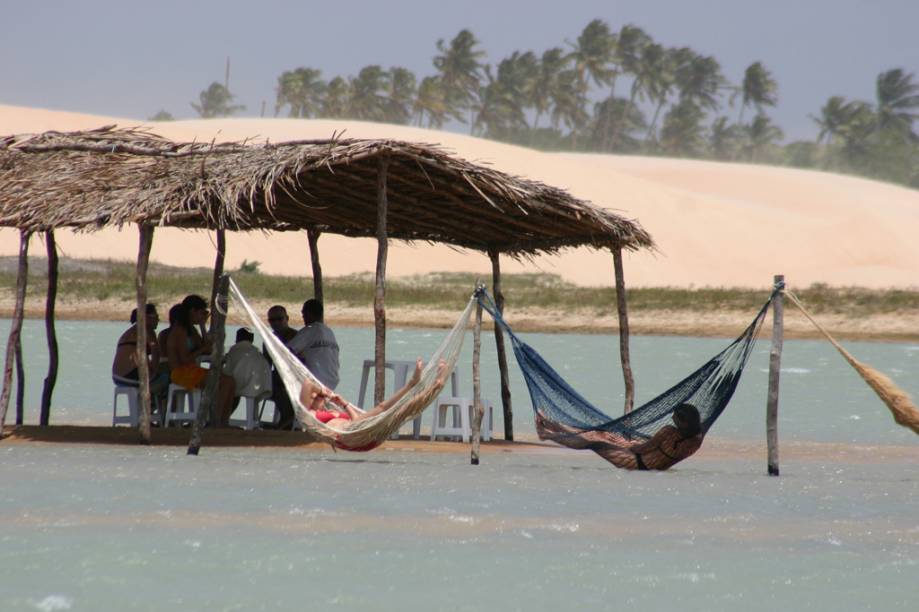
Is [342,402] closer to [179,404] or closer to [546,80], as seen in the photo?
[179,404]

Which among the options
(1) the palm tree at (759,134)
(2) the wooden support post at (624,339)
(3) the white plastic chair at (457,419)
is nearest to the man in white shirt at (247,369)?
(3) the white plastic chair at (457,419)

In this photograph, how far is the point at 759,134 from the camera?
8769cm

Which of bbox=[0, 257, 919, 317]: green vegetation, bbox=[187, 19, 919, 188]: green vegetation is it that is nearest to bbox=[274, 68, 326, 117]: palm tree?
bbox=[187, 19, 919, 188]: green vegetation

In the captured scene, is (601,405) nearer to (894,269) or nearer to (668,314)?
(668,314)

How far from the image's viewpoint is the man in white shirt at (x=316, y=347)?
9797mm

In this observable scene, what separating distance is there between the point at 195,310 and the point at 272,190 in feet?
3.58

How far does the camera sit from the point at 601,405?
15.7m

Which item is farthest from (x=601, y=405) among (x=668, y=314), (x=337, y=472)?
(x=668, y=314)

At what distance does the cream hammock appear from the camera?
827 cm

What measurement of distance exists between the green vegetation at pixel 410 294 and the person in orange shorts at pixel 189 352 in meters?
16.4

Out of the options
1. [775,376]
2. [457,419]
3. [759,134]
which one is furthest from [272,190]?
[759,134]

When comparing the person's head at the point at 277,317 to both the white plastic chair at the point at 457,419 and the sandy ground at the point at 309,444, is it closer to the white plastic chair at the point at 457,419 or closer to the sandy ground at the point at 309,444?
the sandy ground at the point at 309,444

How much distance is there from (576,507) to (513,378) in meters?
11.6

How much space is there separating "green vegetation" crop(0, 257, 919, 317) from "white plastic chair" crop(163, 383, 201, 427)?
16.0 meters
